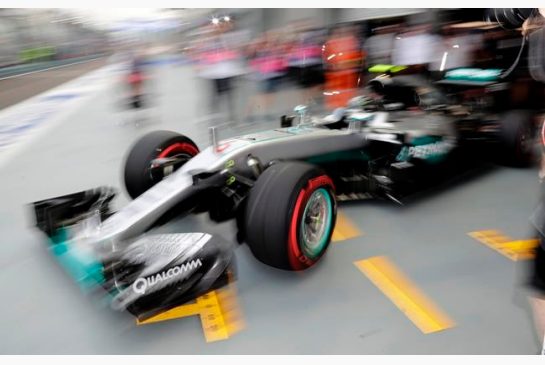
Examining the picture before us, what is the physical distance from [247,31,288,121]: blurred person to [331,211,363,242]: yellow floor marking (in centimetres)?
367

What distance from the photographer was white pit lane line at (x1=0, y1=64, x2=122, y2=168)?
18.5 ft

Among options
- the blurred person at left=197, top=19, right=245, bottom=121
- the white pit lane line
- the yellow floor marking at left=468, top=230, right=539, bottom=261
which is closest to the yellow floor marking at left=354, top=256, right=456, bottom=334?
the yellow floor marking at left=468, top=230, right=539, bottom=261

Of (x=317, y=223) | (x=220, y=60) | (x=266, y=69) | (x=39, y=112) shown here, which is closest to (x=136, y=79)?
(x=220, y=60)

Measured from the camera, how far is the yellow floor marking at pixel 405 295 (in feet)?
6.38

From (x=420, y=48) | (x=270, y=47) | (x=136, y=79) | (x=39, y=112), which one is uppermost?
(x=270, y=47)

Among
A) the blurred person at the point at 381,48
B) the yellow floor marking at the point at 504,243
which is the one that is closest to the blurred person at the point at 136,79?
the blurred person at the point at 381,48

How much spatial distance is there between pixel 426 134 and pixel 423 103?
0.58m

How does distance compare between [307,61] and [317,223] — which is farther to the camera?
[307,61]

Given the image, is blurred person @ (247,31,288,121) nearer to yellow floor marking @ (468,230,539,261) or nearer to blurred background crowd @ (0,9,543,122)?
blurred background crowd @ (0,9,543,122)

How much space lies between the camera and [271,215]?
2.05 meters

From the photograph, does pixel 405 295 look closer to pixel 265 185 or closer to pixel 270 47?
pixel 265 185

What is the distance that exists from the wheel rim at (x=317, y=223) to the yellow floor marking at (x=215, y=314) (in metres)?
0.46

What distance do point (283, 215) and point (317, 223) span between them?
0.41 metres

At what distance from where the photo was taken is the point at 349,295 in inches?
84.7
